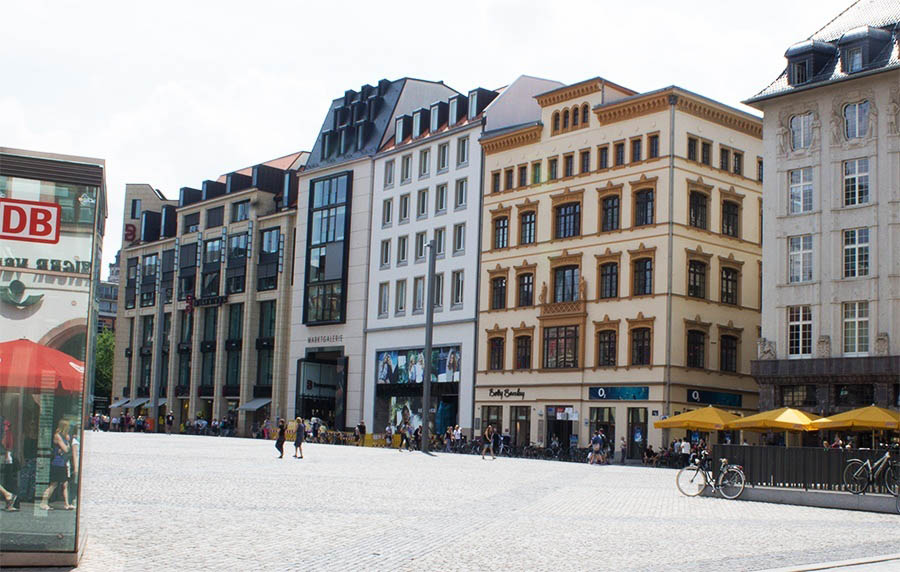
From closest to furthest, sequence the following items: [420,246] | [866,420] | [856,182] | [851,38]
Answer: [866,420]
[856,182]
[851,38]
[420,246]

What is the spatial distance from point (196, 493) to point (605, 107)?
42.8m

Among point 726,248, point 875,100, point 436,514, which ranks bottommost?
point 436,514

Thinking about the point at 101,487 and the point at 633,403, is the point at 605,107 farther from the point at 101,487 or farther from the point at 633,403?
the point at 101,487

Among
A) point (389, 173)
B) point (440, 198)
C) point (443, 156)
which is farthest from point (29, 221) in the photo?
point (389, 173)

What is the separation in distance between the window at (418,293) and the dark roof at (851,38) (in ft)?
88.2

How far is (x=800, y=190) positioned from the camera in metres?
49.8

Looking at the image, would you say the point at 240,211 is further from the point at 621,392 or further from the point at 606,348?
the point at 621,392

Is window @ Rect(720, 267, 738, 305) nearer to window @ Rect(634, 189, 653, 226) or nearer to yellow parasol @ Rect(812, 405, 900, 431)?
Result: window @ Rect(634, 189, 653, 226)

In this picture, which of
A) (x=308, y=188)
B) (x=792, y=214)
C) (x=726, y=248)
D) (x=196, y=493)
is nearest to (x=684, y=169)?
(x=726, y=248)

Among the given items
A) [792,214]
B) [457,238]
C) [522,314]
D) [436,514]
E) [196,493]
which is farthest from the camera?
[457,238]

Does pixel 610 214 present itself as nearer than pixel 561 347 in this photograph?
Yes

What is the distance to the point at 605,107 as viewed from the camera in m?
60.3

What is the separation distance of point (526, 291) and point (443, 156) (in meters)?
12.5

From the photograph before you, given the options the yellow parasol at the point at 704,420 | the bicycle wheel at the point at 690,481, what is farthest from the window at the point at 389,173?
the bicycle wheel at the point at 690,481
